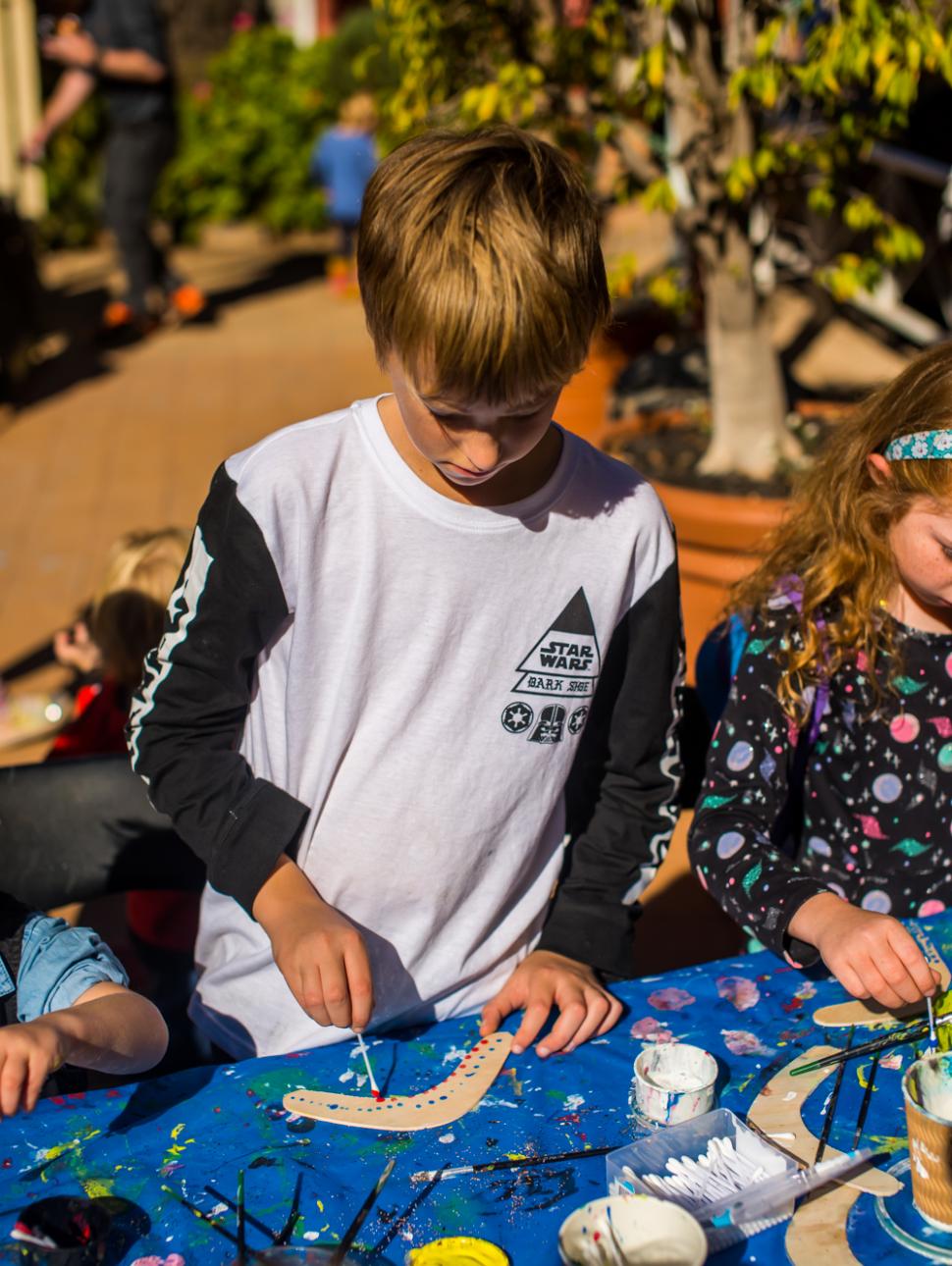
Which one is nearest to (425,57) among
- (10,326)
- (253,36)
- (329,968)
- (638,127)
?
(638,127)

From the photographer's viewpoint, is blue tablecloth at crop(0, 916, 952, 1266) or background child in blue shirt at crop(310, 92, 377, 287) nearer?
blue tablecloth at crop(0, 916, 952, 1266)

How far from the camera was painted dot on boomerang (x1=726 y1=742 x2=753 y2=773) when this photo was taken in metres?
1.93

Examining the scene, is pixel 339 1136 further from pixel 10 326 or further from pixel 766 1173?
pixel 10 326

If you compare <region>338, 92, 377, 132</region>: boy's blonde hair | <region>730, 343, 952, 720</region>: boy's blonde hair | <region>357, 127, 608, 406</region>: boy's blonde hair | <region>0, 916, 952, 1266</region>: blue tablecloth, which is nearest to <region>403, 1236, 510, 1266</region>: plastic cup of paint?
<region>0, 916, 952, 1266</region>: blue tablecloth

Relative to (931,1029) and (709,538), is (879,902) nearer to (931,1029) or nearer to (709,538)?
(931,1029)

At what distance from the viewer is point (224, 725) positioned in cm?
166

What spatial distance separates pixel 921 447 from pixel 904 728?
0.42 m

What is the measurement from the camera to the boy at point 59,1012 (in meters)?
1.36

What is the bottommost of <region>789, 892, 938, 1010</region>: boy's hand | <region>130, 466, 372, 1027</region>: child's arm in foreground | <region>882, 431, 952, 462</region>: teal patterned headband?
<region>789, 892, 938, 1010</region>: boy's hand

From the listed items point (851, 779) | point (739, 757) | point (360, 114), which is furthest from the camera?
point (360, 114)

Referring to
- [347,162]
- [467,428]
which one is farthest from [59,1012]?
[347,162]

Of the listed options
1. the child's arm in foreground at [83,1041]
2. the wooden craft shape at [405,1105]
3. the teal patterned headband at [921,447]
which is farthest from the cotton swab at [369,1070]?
the teal patterned headband at [921,447]

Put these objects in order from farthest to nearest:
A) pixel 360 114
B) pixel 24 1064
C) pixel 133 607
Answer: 1. pixel 360 114
2. pixel 133 607
3. pixel 24 1064

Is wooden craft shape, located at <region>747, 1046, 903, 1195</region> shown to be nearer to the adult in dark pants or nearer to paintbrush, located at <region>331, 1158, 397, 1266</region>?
paintbrush, located at <region>331, 1158, 397, 1266</region>
